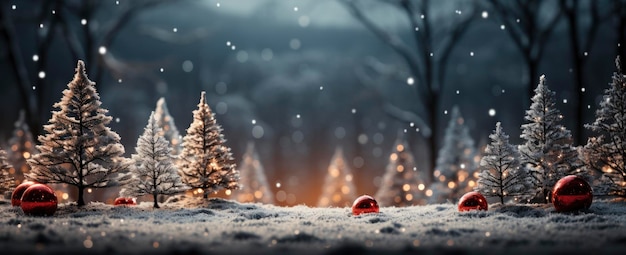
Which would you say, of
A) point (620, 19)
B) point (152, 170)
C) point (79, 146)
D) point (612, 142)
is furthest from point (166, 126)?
point (620, 19)

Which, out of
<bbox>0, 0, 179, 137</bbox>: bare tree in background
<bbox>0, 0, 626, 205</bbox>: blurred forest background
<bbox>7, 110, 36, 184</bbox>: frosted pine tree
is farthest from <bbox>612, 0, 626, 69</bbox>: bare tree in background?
<bbox>7, 110, 36, 184</bbox>: frosted pine tree

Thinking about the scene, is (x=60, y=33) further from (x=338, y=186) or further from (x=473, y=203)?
(x=473, y=203)

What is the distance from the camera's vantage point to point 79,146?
55.4 feet

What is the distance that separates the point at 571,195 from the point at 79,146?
1388 centimetres

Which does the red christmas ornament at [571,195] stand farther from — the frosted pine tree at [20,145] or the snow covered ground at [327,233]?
the frosted pine tree at [20,145]

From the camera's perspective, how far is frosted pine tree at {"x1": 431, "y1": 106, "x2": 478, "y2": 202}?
2767 cm

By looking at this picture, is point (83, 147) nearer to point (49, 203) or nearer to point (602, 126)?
point (49, 203)

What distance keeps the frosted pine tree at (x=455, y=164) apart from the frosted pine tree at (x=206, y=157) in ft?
38.3

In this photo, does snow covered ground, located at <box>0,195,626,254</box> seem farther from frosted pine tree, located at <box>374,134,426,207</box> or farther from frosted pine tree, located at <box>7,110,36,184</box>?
frosted pine tree, located at <box>374,134,426,207</box>

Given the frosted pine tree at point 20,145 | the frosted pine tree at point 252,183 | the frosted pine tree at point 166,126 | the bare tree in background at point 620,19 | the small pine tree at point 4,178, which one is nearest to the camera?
the small pine tree at point 4,178

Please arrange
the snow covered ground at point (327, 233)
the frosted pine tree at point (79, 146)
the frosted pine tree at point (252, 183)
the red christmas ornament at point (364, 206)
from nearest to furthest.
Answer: the snow covered ground at point (327, 233) → the red christmas ornament at point (364, 206) → the frosted pine tree at point (79, 146) → the frosted pine tree at point (252, 183)

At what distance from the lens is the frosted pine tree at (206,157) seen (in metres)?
19.6

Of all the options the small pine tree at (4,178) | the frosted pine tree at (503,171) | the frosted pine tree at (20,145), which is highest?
the frosted pine tree at (20,145)

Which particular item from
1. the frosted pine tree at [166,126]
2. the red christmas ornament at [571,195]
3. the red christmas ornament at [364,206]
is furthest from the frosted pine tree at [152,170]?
the red christmas ornament at [571,195]
